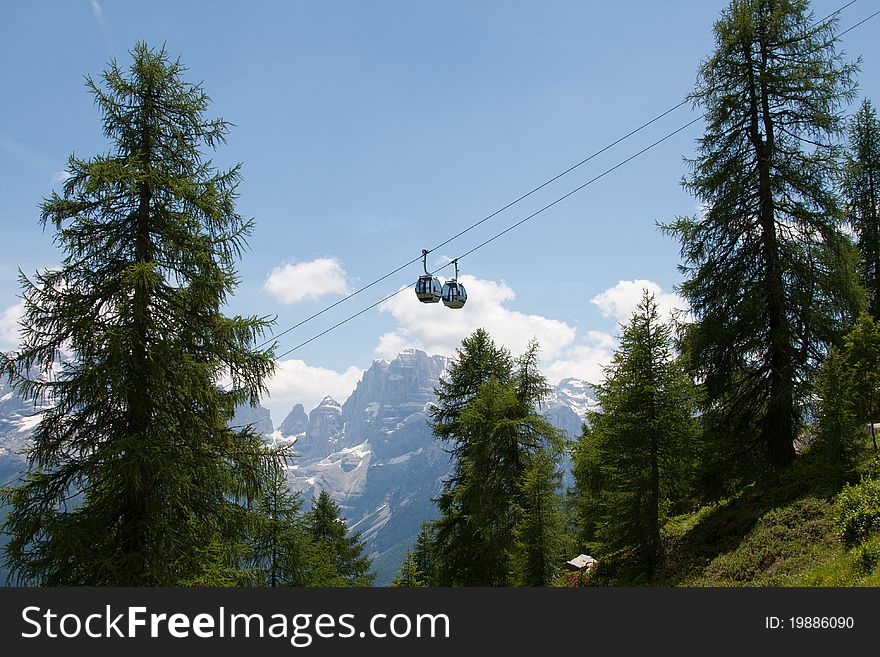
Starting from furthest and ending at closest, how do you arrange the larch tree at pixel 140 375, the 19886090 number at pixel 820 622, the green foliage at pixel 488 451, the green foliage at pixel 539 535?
the green foliage at pixel 488 451
the green foliage at pixel 539 535
the larch tree at pixel 140 375
the 19886090 number at pixel 820 622

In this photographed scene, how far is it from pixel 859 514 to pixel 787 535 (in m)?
2.24

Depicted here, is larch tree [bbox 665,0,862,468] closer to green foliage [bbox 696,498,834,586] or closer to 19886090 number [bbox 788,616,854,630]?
green foliage [bbox 696,498,834,586]

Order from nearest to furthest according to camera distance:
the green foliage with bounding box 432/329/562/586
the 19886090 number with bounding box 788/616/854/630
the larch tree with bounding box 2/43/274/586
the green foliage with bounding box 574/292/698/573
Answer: the 19886090 number with bounding box 788/616/854/630, the larch tree with bounding box 2/43/274/586, the green foliage with bounding box 574/292/698/573, the green foliage with bounding box 432/329/562/586

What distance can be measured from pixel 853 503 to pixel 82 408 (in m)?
13.2

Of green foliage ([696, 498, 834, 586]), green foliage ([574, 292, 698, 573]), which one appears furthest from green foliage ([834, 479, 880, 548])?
green foliage ([574, 292, 698, 573])

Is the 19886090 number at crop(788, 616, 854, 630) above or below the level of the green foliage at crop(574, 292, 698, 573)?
below

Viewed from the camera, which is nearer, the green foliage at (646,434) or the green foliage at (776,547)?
the green foliage at (776,547)

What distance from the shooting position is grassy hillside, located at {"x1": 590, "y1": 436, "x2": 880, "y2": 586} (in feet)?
30.4

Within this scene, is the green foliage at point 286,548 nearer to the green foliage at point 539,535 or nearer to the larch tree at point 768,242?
the green foliage at point 539,535

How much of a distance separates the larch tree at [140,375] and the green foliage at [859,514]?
10107 mm

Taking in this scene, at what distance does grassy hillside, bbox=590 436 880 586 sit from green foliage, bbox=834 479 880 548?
0.02 m

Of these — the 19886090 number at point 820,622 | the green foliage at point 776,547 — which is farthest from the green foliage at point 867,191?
the 19886090 number at point 820,622

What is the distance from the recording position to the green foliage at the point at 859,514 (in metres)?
9.41

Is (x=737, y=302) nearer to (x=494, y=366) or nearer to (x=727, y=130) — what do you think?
(x=727, y=130)
